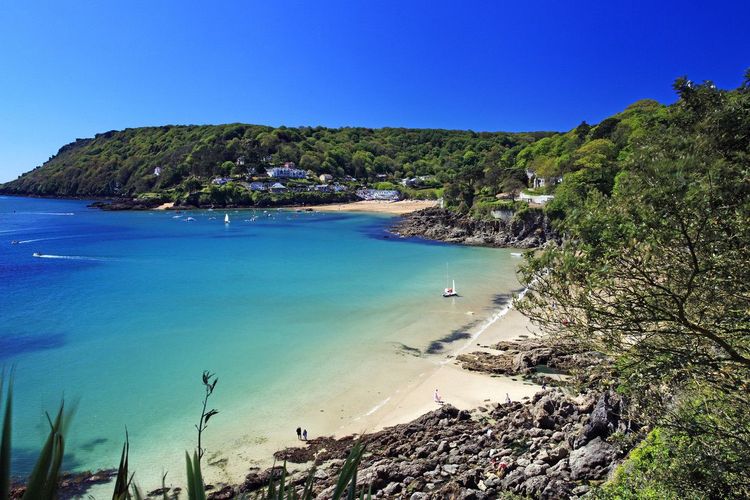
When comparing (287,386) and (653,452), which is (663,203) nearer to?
(653,452)

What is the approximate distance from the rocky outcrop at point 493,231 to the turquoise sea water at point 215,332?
4.04 m

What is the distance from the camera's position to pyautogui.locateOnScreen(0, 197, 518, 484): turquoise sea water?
1377cm

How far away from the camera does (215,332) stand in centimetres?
2186

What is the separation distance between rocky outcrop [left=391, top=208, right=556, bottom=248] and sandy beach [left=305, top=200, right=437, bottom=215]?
34535 millimetres

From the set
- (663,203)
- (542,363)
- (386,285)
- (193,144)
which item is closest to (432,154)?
(193,144)

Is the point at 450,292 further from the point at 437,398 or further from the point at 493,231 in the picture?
the point at 493,231

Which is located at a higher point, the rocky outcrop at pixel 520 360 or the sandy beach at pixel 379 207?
the sandy beach at pixel 379 207

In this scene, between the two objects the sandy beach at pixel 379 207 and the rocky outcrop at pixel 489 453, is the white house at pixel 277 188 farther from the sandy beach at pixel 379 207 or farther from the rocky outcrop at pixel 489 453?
the rocky outcrop at pixel 489 453

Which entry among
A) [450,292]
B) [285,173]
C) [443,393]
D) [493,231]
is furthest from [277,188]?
[443,393]

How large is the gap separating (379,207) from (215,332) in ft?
279

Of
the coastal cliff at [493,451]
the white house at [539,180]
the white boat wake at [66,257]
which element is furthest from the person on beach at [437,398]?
the white house at [539,180]

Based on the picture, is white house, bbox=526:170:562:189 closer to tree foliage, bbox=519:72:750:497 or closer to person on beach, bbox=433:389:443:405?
person on beach, bbox=433:389:443:405

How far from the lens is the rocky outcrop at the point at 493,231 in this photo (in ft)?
157

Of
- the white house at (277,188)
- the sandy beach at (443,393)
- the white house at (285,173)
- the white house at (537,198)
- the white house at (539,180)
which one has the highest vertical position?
the white house at (285,173)
